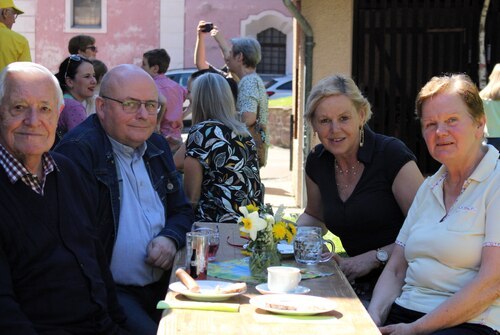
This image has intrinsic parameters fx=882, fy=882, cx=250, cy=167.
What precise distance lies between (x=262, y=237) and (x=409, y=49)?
257 inches

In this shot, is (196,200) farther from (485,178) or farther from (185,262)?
(485,178)

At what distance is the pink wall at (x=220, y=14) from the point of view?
2769 cm

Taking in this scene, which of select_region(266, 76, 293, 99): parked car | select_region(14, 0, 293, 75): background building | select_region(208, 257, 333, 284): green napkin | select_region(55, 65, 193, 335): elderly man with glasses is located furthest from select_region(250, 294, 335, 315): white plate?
select_region(14, 0, 293, 75): background building

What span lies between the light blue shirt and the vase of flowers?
22.9 inches

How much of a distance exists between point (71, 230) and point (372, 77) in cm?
692

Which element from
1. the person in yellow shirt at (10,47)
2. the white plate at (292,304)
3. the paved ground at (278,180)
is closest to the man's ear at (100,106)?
the white plate at (292,304)

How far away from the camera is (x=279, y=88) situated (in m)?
23.8

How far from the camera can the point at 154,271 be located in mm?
4203

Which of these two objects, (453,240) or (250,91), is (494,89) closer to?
(250,91)

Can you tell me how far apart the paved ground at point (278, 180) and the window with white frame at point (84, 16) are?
1164cm

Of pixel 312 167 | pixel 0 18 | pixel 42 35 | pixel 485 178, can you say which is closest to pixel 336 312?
pixel 485 178

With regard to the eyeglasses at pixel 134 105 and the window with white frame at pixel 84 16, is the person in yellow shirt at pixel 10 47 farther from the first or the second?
the window with white frame at pixel 84 16

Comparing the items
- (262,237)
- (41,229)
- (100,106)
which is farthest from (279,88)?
(41,229)

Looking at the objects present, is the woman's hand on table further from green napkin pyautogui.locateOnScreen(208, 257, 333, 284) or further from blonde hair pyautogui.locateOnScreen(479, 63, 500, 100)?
blonde hair pyautogui.locateOnScreen(479, 63, 500, 100)
